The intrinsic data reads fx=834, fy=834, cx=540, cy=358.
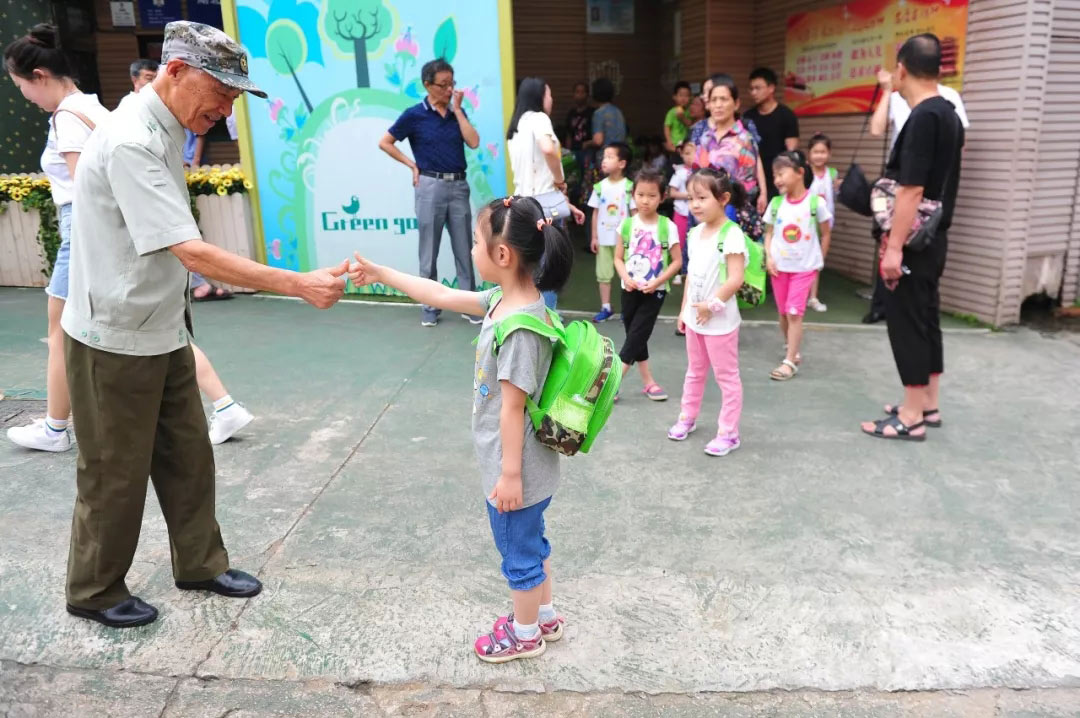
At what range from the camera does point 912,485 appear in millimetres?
3748

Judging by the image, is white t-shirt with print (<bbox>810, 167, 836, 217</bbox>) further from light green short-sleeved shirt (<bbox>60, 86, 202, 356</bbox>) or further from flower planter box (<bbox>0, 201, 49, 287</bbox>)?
flower planter box (<bbox>0, 201, 49, 287</bbox>)

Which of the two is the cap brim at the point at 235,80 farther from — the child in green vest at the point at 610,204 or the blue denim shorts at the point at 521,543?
the child in green vest at the point at 610,204

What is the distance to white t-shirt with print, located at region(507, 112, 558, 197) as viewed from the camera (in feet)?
18.4

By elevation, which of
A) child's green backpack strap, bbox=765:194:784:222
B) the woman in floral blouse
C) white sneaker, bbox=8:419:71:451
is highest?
the woman in floral blouse

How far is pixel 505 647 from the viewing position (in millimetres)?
2576

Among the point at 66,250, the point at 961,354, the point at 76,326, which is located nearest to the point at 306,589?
the point at 76,326

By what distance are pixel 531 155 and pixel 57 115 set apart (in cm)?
296

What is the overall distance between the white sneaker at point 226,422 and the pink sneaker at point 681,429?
2131 millimetres

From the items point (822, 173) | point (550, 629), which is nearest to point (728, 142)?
point (822, 173)

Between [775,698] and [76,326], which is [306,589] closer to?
[76,326]

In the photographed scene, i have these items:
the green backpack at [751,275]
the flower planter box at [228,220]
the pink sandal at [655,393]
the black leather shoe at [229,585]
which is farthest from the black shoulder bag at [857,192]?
the flower planter box at [228,220]

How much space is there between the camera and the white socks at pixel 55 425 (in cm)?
392

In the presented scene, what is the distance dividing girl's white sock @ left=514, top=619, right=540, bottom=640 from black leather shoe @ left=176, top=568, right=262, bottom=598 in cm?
97

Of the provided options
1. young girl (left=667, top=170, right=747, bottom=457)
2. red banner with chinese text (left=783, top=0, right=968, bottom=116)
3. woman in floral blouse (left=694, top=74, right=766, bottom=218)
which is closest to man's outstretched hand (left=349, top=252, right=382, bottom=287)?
young girl (left=667, top=170, right=747, bottom=457)
